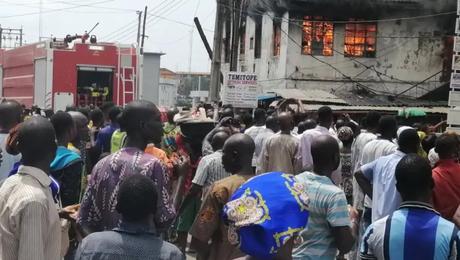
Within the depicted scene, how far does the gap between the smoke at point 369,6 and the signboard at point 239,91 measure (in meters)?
9.53

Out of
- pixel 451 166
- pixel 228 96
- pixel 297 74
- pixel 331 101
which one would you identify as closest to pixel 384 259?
pixel 451 166

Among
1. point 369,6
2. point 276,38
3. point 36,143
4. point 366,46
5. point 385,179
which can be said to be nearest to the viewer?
point 36,143

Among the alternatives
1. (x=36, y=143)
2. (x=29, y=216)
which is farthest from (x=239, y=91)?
(x=29, y=216)

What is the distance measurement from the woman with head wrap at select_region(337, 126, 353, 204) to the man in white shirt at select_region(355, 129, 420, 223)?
2.94 meters

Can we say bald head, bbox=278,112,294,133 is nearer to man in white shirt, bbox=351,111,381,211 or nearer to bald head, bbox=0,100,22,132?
man in white shirt, bbox=351,111,381,211

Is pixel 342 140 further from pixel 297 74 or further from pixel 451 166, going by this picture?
pixel 297 74

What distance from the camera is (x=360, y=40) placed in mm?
26078

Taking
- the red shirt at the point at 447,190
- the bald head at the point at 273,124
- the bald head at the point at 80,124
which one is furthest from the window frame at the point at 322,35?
the red shirt at the point at 447,190

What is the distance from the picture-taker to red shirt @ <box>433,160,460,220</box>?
17.8 ft

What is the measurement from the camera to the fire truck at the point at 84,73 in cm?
1766

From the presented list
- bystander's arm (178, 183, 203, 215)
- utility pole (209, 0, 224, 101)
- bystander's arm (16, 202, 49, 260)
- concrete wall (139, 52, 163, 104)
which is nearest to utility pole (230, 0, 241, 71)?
utility pole (209, 0, 224, 101)

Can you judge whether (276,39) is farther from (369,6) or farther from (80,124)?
(80,124)

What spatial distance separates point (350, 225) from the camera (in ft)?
13.6

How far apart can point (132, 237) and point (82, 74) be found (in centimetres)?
1545
